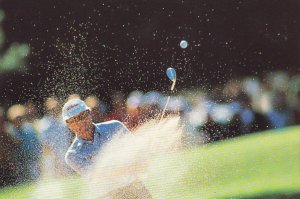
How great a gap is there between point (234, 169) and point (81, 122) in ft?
3.84

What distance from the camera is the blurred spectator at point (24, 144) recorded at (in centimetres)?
262

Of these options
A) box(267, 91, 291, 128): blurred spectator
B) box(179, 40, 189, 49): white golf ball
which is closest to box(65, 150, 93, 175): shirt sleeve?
box(179, 40, 189, 49): white golf ball

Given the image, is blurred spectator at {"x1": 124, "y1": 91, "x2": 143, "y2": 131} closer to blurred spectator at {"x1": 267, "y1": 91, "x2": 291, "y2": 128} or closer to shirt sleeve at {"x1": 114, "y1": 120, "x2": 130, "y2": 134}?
shirt sleeve at {"x1": 114, "y1": 120, "x2": 130, "y2": 134}

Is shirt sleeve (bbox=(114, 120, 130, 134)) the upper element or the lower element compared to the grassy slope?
upper

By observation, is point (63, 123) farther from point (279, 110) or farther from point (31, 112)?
point (279, 110)

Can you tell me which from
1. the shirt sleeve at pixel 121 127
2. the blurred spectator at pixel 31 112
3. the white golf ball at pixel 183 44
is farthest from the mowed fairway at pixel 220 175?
the white golf ball at pixel 183 44

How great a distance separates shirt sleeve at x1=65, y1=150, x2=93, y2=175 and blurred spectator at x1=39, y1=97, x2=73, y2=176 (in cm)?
5

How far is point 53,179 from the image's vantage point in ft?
8.40

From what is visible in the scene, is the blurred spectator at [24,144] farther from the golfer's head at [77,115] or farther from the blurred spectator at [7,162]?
the golfer's head at [77,115]

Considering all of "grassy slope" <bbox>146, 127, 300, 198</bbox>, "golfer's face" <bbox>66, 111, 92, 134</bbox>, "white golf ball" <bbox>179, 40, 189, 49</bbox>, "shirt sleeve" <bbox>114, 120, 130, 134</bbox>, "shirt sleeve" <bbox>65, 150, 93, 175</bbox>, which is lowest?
"grassy slope" <bbox>146, 127, 300, 198</bbox>

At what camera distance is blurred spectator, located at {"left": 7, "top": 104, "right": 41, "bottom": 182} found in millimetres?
2621

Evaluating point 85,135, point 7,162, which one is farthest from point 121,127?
point 7,162

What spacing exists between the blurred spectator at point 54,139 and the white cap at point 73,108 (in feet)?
0.16

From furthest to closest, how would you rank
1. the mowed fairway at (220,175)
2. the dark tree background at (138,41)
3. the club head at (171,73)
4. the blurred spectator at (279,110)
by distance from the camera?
1. the blurred spectator at (279,110)
2. the club head at (171,73)
3. the dark tree background at (138,41)
4. the mowed fairway at (220,175)
